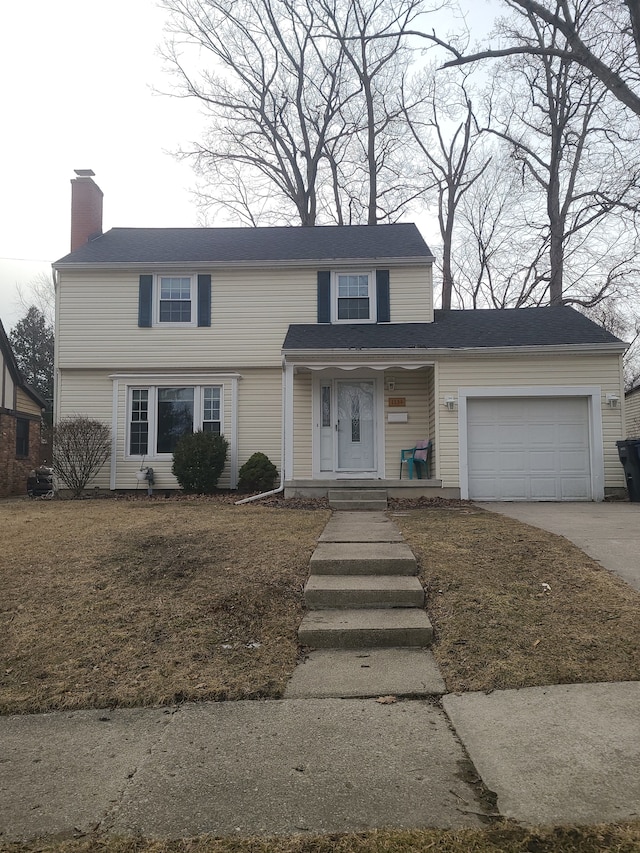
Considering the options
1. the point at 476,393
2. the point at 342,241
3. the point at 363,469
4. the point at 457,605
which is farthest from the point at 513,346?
the point at 457,605

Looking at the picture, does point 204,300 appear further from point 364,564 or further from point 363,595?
point 363,595

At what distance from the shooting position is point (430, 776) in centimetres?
244

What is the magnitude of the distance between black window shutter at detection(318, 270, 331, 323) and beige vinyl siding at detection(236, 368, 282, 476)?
5.36 feet

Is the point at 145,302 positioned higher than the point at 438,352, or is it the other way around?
the point at 145,302

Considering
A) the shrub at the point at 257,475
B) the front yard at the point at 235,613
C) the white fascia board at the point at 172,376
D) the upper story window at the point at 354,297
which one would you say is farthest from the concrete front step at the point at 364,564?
the upper story window at the point at 354,297

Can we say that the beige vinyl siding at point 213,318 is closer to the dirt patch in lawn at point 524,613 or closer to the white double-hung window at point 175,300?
the white double-hung window at point 175,300

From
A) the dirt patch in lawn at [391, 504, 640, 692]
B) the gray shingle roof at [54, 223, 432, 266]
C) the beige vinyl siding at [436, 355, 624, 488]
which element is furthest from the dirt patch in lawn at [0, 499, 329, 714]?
the gray shingle roof at [54, 223, 432, 266]

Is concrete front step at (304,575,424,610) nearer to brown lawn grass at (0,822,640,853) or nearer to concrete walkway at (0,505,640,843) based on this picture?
concrete walkway at (0,505,640,843)

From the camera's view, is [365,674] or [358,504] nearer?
[365,674]

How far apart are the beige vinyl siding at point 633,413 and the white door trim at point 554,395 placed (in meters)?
6.95

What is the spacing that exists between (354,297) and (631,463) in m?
6.93

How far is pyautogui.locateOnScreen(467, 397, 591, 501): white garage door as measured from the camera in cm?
1115

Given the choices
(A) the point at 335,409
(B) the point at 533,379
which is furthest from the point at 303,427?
(B) the point at 533,379

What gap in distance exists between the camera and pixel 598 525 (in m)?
7.56
